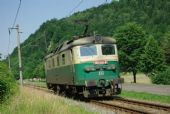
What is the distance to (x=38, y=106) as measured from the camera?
14.2 metres

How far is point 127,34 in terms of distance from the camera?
5591 centimetres

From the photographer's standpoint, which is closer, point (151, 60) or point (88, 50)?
point (88, 50)

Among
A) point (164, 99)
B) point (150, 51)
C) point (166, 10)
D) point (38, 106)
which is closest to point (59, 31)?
point (150, 51)

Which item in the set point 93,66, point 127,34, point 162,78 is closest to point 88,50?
point 93,66

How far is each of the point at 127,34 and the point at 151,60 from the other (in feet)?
15.8

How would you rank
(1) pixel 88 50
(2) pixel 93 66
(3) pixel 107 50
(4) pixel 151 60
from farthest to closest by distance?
(4) pixel 151 60, (3) pixel 107 50, (1) pixel 88 50, (2) pixel 93 66

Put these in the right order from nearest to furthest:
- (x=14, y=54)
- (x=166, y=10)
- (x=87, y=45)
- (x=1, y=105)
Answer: (x=1, y=105)
(x=87, y=45)
(x=14, y=54)
(x=166, y=10)

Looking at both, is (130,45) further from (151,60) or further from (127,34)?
(151,60)

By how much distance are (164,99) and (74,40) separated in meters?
5.61

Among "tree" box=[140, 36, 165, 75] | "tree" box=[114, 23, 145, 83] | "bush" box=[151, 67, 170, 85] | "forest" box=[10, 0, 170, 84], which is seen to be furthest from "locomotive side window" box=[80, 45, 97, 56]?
"tree" box=[140, 36, 165, 75]

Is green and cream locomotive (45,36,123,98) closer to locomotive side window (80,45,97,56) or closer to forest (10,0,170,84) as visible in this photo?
locomotive side window (80,45,97,56)

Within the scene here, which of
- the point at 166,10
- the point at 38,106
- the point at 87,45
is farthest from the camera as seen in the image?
the point at 166,10

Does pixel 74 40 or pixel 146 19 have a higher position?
pixel 146 19

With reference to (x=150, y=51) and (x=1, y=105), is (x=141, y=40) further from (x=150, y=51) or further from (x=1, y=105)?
(x=1, y=105)
